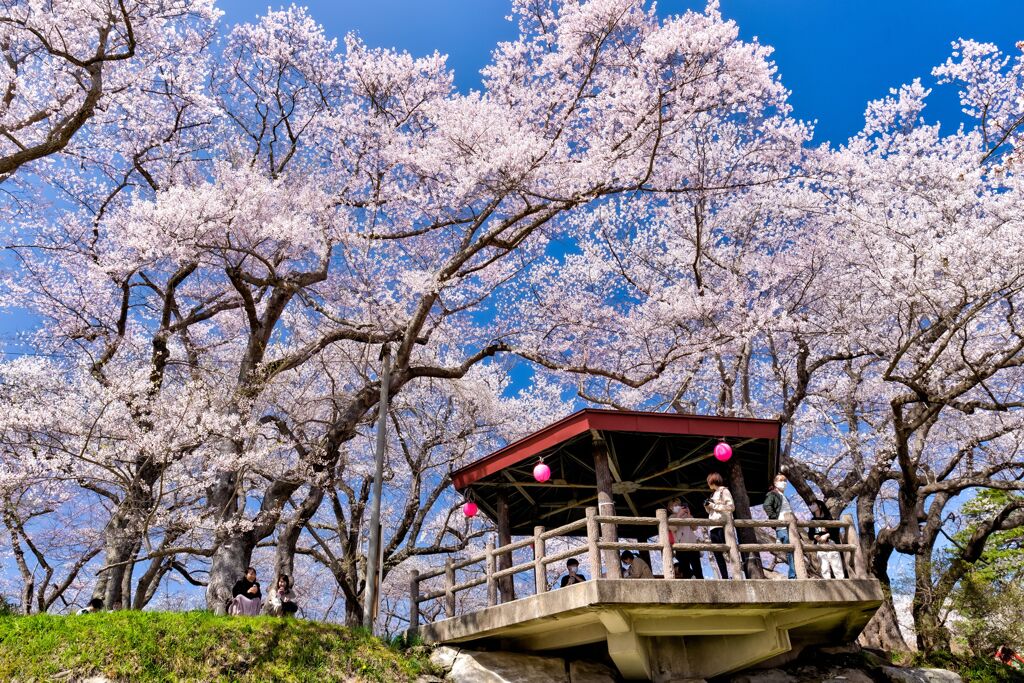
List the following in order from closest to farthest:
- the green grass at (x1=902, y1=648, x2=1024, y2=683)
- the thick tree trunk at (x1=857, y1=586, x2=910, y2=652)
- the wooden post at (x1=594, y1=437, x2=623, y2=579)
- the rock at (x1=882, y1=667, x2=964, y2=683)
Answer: the wooden post at (x1=594, y1=437, x2=623, y2=579)
the rock at (x1=882, y1=667, x2=964, y2=683)
the green grass at (x1=902, y1=648, x2=1024, y2=683)
the thick tree trunk at (x1=857, y1=586, x2=910, y2=652)

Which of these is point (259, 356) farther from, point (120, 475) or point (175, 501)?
point (120, 475)

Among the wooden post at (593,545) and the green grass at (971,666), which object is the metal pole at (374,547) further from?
the green grass at (971,666)

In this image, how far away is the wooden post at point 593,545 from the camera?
9359mm

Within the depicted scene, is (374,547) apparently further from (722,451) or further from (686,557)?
(722,451)

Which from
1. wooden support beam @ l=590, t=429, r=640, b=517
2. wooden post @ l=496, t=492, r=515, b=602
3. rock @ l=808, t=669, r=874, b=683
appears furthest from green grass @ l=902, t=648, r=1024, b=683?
wooden post @ l=496, t=492, r=515, b=602

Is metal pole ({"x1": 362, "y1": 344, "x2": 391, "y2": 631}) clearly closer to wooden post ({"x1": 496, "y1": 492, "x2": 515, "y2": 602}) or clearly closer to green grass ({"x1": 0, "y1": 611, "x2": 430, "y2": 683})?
green grass ({"x1": 0, "y1": 611, "x2": 430, "y2": 683})

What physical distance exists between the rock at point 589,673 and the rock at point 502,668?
142mm

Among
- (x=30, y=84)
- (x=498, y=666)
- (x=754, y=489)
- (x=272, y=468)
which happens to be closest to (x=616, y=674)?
(x=498, y=666)

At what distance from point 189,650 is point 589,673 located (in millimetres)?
5549

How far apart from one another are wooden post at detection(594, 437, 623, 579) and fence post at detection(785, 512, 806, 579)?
90.1 inches

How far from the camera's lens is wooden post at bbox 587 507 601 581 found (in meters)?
9.36

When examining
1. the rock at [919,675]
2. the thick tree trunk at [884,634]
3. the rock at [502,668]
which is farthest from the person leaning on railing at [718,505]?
the thick tree trunk at [884,634]

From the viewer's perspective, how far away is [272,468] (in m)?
15.0

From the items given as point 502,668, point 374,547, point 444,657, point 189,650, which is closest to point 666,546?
point 502,668
